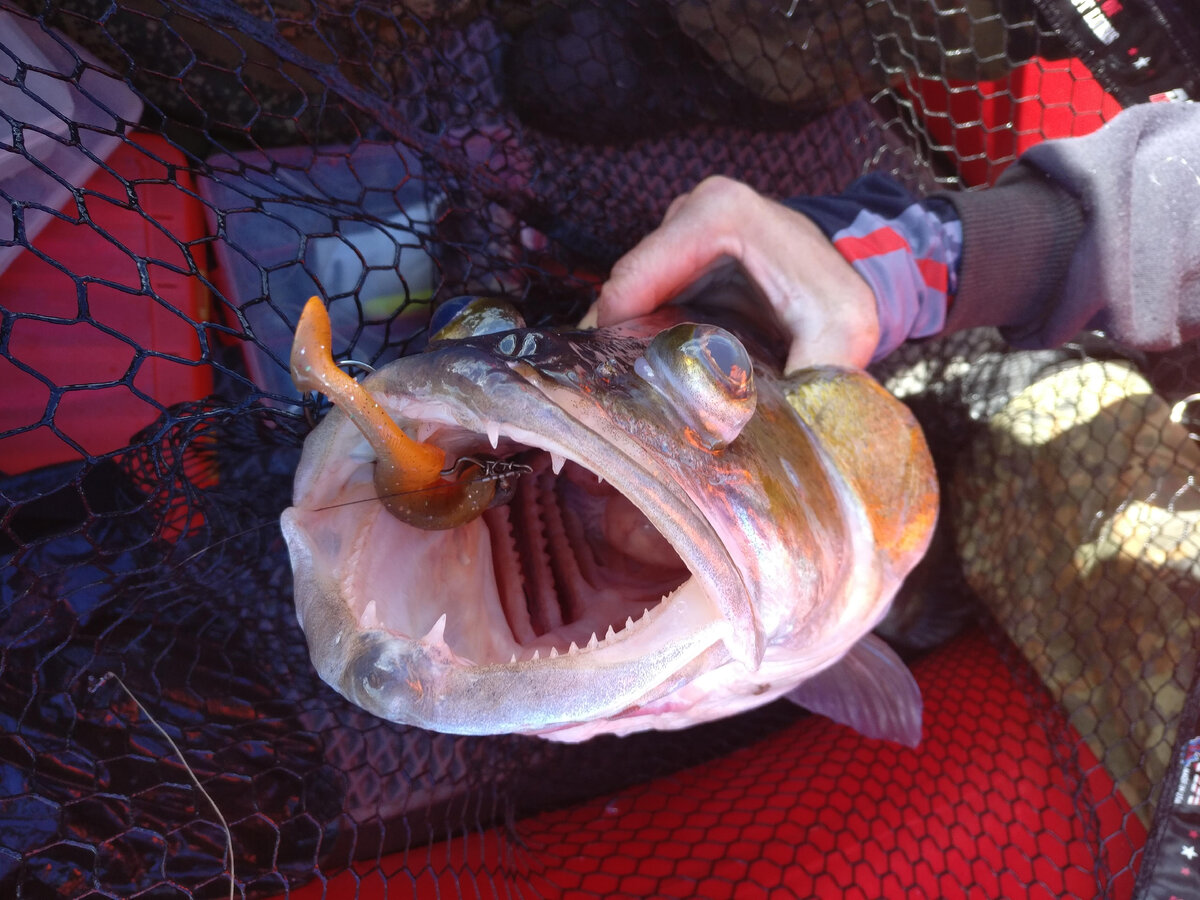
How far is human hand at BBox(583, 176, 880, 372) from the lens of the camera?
1212mm

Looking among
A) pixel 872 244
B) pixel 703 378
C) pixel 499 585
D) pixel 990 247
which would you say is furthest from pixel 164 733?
pixel 990 247

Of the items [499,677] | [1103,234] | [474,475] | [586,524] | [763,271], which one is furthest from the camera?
[1103,234]

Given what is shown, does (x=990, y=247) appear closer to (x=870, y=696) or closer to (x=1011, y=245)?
(x=1011, y=245)

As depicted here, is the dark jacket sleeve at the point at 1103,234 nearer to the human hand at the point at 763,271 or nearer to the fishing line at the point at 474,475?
the human hand at the point at 763,271

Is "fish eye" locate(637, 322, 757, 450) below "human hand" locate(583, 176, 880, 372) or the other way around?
the other way around

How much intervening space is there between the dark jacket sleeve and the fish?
1.86 feet

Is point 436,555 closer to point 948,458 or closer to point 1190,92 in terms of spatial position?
point 948,458

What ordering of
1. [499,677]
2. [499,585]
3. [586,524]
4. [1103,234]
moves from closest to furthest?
[499,677] < [499,585] < [586,524] < [1103,234]

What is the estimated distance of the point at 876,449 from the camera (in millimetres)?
1080

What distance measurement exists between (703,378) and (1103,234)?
1.15 m

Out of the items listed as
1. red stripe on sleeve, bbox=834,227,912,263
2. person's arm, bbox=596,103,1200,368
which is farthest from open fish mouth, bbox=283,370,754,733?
red stripe on sleeve, bbox=834,227,912,263

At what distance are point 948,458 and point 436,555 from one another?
148 cm

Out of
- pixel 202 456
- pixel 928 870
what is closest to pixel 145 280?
pixel 202 456

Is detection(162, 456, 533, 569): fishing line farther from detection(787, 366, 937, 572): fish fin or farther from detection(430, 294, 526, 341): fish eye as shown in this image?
detection(787, 366, 937, 572): fish fin
